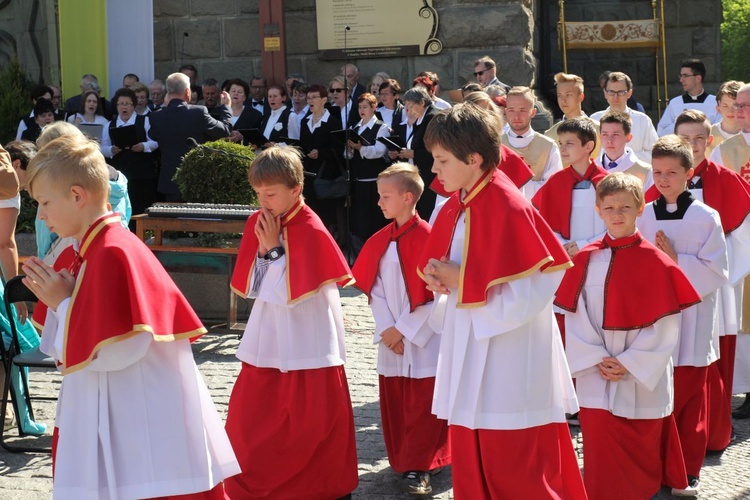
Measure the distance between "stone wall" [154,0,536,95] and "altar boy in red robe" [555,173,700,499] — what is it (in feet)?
27.7

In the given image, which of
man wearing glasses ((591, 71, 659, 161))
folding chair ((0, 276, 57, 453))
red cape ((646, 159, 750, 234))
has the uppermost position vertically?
man wearing glasses ((591, 71, 659, 161))

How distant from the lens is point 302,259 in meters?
5.31

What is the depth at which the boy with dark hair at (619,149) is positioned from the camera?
718 centimetres

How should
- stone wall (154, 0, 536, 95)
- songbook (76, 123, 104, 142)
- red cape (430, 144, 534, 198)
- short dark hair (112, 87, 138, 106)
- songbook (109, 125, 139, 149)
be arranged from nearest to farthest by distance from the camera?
red cape (430, 144, 534, 198) < songbook (76, 123, 104, 142) < songbook (109, 125, 139, 149) < short dark hair (112, 87, 138, 106) < stone wall (154, 0, 536, 95)

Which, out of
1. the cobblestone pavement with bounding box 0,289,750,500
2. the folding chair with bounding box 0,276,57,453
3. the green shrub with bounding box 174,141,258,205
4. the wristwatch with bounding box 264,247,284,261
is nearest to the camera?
the wristwatch with bounding box 264,247,284,261

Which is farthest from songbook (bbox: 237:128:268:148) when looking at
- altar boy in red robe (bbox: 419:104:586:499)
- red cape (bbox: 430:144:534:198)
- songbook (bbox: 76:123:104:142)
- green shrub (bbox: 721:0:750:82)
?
green shrub (bbox: 721:0:750:82)

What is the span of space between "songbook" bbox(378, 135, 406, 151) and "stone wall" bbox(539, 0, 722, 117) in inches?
246

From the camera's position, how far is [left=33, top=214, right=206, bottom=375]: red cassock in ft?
12.9

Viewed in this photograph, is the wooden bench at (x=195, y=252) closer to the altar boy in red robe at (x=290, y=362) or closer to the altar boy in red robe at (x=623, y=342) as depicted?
the altar boy in red robe at (x=290, y=362)

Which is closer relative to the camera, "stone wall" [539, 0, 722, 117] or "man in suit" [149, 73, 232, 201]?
"man in suit" [149, 73, 232, 201]

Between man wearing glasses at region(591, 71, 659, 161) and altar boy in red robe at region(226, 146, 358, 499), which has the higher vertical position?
man wearing glasses at region(591, 71, 659, 161)

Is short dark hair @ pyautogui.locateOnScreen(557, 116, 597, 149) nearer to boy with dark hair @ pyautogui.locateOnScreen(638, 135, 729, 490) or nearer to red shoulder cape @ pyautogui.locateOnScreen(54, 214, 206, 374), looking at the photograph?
boy with dark hair @ pyautogui.locateOnScreen(638, 135, 729, 490)

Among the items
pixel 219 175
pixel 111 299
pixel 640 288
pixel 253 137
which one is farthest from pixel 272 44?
pixel 111 299

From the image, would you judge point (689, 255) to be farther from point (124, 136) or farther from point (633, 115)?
point (124, 136)
